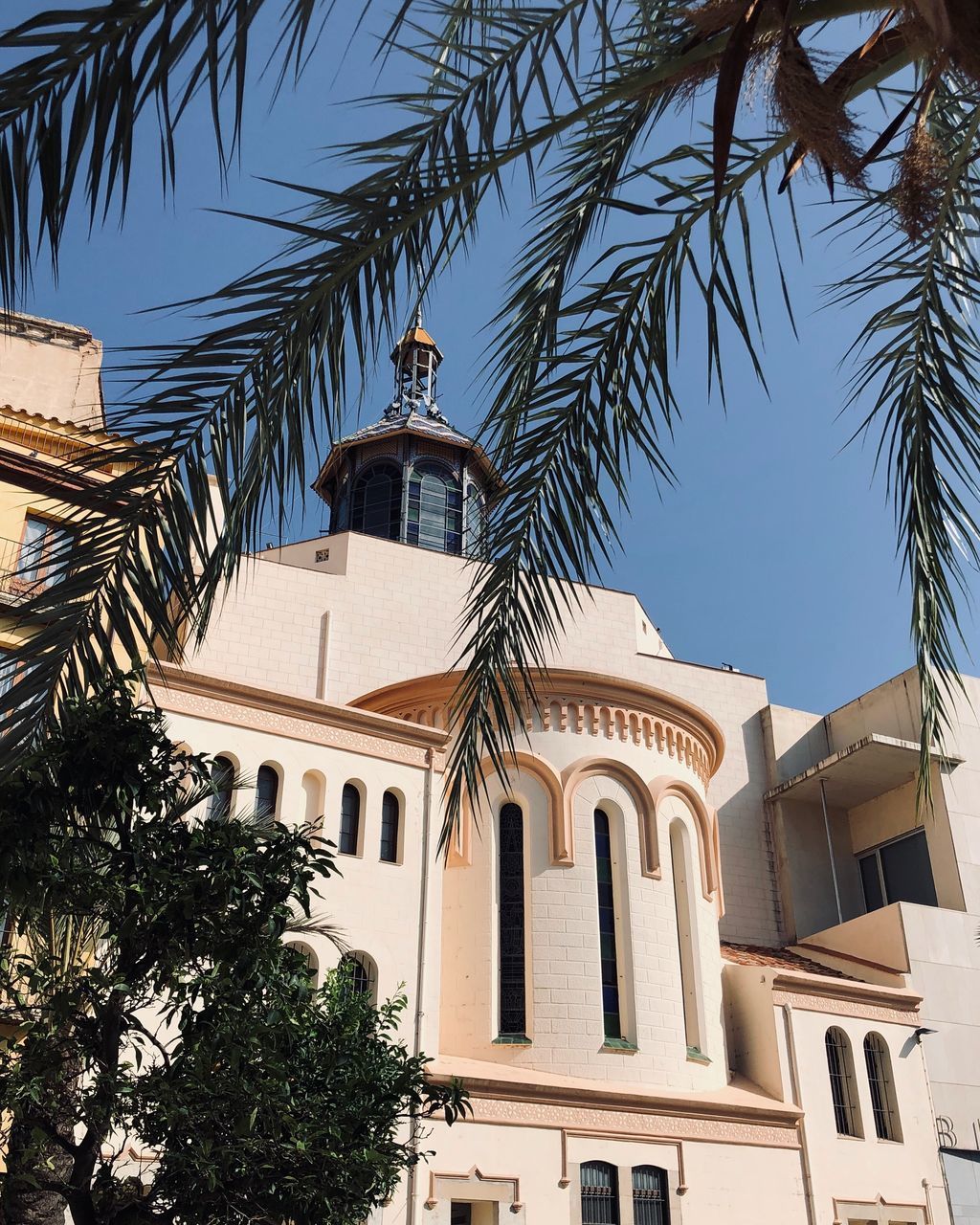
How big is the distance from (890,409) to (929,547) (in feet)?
2.99

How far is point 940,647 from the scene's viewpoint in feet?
28.1

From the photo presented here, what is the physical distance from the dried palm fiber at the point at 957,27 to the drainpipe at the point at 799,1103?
63.4 feet

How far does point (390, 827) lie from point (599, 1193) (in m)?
5.90

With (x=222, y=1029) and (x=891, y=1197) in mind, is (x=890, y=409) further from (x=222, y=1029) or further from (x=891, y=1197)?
(x=891, y=1197)

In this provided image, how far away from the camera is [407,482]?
3500 centimetres

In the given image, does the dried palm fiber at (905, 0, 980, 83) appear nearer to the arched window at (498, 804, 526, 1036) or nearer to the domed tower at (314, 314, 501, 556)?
the arched window at (498, 804, 526, 1036)

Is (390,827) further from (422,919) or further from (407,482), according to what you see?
(407,482)

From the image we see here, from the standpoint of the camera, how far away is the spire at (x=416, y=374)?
37844 mm

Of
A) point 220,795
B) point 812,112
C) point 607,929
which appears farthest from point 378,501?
point 812,112

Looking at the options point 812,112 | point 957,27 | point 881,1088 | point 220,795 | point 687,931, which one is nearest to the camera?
point 957,27

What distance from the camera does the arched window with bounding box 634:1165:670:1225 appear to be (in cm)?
1827

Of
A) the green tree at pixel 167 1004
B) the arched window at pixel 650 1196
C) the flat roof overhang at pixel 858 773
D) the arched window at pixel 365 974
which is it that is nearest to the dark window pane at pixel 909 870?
the flat roof overhang at pixel 858 773

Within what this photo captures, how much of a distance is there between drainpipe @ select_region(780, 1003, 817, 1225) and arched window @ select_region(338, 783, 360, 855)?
826cm

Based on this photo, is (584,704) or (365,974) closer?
(365,974)
